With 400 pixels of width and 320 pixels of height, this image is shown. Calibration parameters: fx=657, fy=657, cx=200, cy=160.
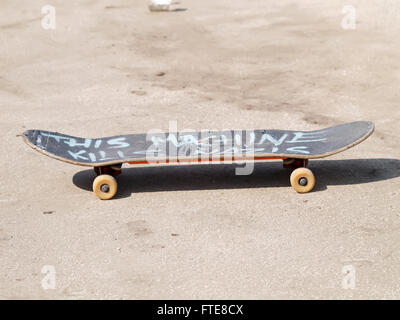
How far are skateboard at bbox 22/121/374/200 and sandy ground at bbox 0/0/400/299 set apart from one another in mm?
308

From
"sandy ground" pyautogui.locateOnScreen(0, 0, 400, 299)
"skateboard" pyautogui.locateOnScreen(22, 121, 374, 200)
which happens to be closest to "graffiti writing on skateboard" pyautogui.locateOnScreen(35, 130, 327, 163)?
"skateboard" pyautogui.locateOnScreen(22, 121, 374, 200)

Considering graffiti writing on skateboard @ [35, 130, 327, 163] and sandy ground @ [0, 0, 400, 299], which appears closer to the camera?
sandy ground @ [0, 0, 400, 299]

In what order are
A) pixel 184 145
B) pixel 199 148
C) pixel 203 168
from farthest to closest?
pixel 203 168 → pixel 184 145 → pixel 199 148

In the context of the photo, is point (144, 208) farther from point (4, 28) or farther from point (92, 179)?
point (4, 28)

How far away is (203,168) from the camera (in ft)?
28.2

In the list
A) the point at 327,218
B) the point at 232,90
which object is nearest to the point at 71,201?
the point at 327,218

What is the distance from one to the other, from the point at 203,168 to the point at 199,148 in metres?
0.80

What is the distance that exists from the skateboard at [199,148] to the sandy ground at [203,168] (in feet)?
1.01

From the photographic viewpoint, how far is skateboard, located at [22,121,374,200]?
24.9 ft

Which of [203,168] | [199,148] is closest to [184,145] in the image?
[199,148]

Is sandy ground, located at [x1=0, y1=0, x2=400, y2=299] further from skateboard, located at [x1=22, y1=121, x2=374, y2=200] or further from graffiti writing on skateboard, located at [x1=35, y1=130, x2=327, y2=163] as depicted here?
graffiti writing on skateboard, located at [x1=35, y1=130, x2=327, y2=163]

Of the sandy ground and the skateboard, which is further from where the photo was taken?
the skateboard

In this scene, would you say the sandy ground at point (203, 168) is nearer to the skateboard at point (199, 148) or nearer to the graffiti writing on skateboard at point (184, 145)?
the skateboard at point (199, 148)

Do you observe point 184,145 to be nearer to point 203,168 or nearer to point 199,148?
point 199,148
